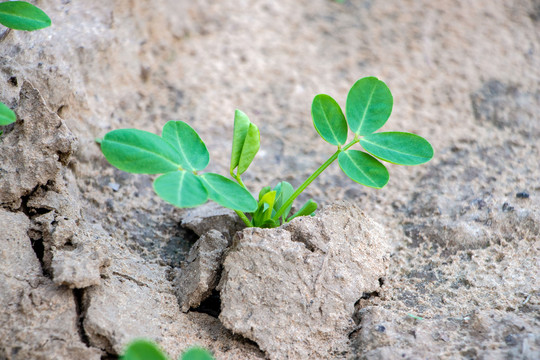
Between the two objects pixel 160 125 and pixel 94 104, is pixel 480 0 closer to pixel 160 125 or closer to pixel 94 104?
pixel 160 125

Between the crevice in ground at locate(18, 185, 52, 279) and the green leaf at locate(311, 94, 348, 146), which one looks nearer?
the crevice in ground at locate(18, 185, 52, 279)

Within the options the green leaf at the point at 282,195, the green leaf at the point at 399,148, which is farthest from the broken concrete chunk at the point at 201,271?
the green leaf at the point at 399,148

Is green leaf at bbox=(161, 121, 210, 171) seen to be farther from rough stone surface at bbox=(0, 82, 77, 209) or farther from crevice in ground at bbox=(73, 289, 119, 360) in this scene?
crevice in ground at bbox=(73, 289, 119, 360)

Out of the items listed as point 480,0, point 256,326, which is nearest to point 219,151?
point 256,326

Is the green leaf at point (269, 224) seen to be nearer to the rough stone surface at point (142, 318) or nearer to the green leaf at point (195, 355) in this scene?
the rough stone surface at point (142, 318)

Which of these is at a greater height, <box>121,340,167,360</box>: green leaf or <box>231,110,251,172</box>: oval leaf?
<box>231,110,251,172</box>: oval leaf

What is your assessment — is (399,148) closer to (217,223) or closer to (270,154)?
(217,223)

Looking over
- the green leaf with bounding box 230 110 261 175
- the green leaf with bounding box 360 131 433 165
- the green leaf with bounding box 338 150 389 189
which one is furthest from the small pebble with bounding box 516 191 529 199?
the green leaf with bounding box 230 110 261 175
